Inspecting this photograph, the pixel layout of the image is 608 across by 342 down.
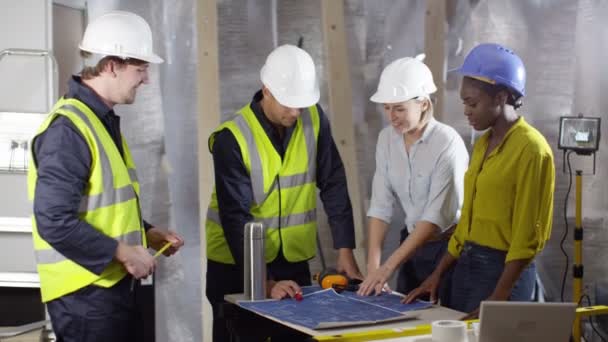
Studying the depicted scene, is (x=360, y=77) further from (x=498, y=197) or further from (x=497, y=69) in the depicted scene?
(x=498, y=197)

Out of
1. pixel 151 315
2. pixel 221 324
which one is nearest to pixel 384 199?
pixel 221 324

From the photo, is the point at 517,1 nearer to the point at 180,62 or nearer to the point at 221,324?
the point at 180,62

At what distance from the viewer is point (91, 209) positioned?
2.98 metres

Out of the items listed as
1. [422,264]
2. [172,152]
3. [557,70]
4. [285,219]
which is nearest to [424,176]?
[422,264]

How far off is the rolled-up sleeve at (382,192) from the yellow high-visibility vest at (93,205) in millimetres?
1054

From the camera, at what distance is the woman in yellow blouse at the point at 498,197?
2906 mm

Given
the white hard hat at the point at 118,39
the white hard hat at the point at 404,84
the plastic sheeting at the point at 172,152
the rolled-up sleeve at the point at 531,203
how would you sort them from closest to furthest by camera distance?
the rolled-up sleeve at the point at 531,203 < the white hard hat at the point at 118,39 < the white hard hat at the point at 404,84 < the plastic sheeting at the point at 172,152

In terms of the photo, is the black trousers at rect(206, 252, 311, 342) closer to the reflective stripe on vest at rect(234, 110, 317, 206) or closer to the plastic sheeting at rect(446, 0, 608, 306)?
the reflective stripe on vest at rect(234, 110, 317, 206)

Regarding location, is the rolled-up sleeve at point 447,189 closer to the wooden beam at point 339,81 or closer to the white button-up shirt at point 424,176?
the white button-up shirt at point 424,176

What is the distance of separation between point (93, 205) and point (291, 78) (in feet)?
2.94

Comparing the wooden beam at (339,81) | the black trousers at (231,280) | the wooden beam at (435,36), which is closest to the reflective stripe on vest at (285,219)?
the black trousers at (231,280)

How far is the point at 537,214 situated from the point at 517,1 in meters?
2.19

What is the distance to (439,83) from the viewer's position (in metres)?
4.80

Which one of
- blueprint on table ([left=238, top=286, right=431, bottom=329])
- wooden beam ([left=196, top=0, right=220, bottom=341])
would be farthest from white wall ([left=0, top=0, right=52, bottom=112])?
blueprint on table ([left=238, top=286, right=431, bottom=329])
